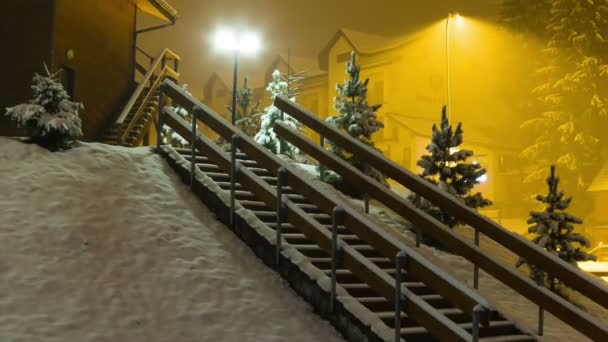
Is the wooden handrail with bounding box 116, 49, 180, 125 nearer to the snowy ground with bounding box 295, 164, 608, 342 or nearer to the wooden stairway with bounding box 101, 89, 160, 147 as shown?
the wooden stairway with bounding box 101, 89, 160, 147

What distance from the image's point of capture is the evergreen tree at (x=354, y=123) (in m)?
14.9

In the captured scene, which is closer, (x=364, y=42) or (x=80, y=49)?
(x=80, y=49)

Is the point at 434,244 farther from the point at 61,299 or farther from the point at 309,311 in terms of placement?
the point at 61,299

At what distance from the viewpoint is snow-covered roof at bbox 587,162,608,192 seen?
3047cm

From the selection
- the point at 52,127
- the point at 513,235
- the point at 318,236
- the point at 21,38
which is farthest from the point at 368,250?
the point at 21,38

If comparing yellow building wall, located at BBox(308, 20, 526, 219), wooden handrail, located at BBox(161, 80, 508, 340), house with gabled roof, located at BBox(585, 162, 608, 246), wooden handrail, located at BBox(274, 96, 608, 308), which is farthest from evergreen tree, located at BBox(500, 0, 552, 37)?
wooden handrail, located at BBox(161, 80, 508, 340)

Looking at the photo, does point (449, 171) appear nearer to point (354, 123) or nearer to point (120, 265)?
point (354, 123)

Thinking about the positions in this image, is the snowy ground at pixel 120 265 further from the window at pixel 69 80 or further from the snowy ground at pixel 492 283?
the window at pixel 69 80

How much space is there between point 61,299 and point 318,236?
335 centimetres

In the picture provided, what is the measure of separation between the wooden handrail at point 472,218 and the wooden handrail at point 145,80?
A: 6736mm

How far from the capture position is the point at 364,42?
148ft

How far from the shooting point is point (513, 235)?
9.32m

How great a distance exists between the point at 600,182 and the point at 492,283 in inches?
846

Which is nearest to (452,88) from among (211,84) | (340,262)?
(211,84)
